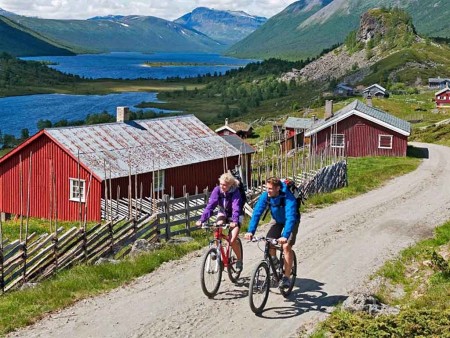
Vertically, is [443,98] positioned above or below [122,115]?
above

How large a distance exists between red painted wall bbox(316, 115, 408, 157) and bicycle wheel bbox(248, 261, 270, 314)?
3789cm

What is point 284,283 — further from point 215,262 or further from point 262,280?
point 215,262

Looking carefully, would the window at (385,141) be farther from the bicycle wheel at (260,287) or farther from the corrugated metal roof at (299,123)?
the bicycle wheel at (260,287)

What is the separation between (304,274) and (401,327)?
15.3 feet

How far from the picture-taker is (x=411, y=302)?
12367 millimetres

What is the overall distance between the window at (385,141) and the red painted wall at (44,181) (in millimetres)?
26912

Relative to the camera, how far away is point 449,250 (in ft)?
55.2

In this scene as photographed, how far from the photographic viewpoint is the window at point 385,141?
4859 centimetres

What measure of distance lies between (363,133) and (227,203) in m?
38.9


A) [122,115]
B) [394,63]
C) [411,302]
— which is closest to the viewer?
[411,302]

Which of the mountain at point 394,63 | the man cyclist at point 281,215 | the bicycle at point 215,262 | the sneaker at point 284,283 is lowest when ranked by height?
the sneaker at point 284,283

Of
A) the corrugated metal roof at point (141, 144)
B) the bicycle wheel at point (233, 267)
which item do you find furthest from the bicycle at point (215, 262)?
the corrugated metal roof at point (141, 144)

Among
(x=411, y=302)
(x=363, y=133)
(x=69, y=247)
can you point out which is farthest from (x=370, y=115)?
(x=411, y=302)

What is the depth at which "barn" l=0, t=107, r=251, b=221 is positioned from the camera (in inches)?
1161
